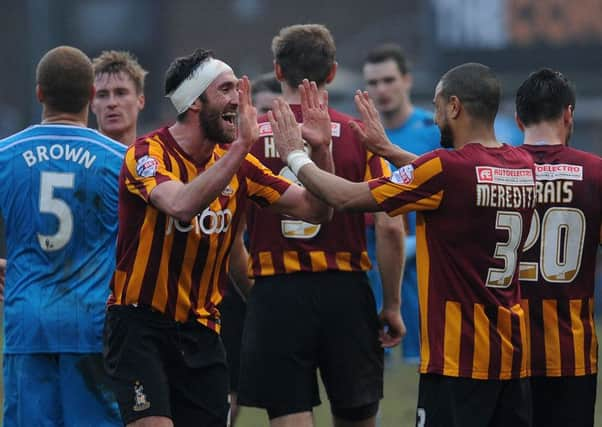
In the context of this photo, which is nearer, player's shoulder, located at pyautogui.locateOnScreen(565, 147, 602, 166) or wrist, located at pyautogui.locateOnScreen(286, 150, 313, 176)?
wrist, located at pyautogui.locateOnScreen(286, 150, 313, 176)

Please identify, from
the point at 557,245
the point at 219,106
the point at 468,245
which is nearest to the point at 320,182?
the point at 219,106

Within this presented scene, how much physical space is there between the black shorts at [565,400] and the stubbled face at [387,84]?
4004mm

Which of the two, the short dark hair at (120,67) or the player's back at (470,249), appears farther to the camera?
the short dark hair at (120,67)

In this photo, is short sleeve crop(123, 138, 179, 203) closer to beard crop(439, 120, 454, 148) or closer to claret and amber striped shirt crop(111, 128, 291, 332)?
claret and amber striped shirt crop(111, 128, 291, 332)

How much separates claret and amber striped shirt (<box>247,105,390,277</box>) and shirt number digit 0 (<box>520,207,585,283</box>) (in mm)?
1049

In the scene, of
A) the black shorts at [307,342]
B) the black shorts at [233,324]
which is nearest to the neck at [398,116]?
the black shorts at [233,324]

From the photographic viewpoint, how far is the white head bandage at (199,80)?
6.22m

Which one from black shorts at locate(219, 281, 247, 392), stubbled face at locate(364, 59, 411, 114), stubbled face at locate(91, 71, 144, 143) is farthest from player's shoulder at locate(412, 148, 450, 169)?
stubbled face at locate(364, 59, 411, 114)

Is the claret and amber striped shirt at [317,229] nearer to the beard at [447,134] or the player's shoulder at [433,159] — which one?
the beard at [447,134]

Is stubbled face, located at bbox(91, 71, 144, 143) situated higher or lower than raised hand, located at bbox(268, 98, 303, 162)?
higher

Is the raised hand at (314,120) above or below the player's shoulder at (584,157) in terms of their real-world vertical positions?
above

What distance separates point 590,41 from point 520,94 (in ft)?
72.8

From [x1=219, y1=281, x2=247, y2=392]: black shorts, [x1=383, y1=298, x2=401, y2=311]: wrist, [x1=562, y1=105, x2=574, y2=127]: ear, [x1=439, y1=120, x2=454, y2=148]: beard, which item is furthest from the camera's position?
[x1=219, y1=281, x2=247, y2=392]: black shorts

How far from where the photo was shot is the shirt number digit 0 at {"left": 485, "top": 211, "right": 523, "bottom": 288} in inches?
237
